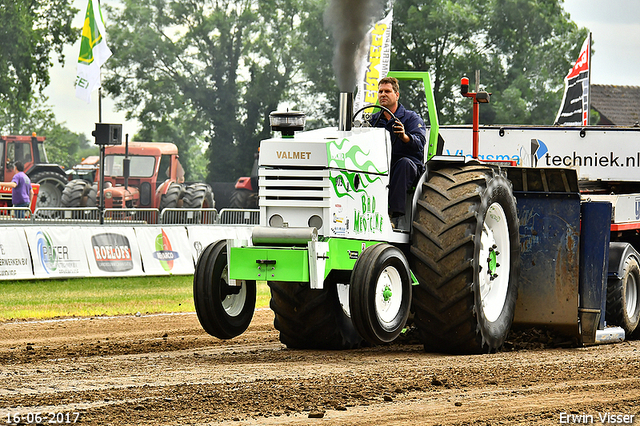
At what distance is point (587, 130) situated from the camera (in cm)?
1390

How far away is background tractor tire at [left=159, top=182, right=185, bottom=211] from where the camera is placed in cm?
2986

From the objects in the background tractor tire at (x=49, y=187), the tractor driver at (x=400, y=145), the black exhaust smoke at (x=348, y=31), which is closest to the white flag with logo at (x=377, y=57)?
the background tractor tire at (x=49, y=187)

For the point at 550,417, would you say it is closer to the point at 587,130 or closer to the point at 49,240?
the point at 587,130

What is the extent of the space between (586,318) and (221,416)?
464 cm

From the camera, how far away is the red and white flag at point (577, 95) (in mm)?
22391

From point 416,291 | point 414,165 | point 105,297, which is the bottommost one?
point 105,297

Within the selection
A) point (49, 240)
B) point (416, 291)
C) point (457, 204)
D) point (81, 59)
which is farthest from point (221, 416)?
point (81, 59)

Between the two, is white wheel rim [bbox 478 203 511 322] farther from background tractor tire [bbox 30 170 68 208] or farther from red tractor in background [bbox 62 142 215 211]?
background tractor tire [bbox 30 170 68 208]

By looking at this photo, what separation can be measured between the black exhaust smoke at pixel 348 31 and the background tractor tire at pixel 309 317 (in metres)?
1.86

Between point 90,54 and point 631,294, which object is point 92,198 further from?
point 631,294

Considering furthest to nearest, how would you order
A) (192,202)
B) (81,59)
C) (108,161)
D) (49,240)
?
1. (108,161)
2. (192,202)
3. (81,59)
4. (49,240)

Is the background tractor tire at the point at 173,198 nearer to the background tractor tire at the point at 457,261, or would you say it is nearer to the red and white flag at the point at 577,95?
the red and white flag at the point at 577,95

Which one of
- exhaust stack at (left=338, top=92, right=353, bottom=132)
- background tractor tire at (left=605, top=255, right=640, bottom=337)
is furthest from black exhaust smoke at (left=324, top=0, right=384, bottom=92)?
background tractor tire at (left=605, top=255, right=640, bottom=337)

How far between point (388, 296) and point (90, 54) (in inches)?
717
